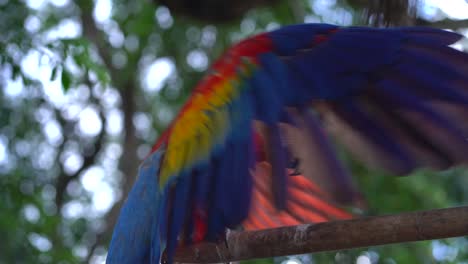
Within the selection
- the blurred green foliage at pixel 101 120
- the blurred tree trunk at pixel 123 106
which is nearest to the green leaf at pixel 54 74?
the blurred green foliage at pixel 101 120

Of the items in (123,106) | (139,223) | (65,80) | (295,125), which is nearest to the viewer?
(295,125)

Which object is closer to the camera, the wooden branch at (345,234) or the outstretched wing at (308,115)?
the wooden branch at (345,234)

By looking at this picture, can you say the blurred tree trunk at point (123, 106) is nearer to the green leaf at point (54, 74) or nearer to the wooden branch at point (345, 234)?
the green leaf at point (54, 74)

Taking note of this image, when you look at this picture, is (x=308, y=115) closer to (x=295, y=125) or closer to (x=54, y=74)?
(x=295, y=125)

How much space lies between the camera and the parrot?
1575 mm

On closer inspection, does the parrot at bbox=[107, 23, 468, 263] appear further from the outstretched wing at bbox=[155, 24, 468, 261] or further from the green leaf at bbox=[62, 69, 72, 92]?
the green leaf at bbox=[62, 69, 72, 92]

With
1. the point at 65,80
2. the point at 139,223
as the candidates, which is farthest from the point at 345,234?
the point at 65,80

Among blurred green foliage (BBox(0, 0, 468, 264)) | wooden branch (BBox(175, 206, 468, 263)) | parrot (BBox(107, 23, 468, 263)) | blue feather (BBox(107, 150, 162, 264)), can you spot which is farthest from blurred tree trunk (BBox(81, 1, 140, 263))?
wooden branch (BBox(175, 206, 468, 263))

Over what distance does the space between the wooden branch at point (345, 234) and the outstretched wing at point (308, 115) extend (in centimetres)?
7

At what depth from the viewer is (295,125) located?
1617mm

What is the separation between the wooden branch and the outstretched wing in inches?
2.6

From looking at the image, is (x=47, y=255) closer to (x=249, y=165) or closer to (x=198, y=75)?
(x=198, y=75)

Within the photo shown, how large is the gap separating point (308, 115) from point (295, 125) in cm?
4

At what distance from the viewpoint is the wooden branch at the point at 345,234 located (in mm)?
1451
